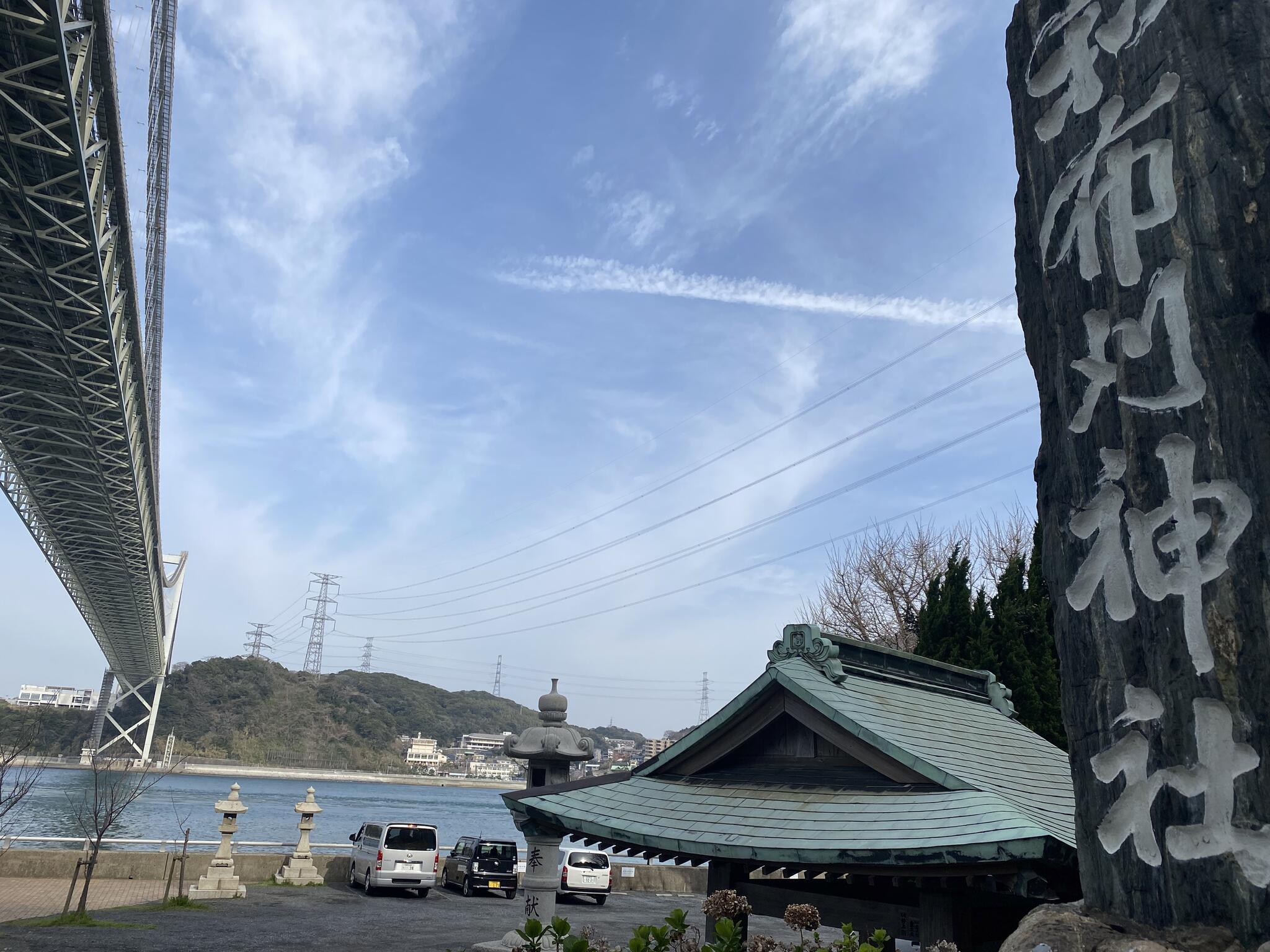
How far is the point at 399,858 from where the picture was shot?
2050 cm

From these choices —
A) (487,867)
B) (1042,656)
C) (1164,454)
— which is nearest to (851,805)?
(1164,454)

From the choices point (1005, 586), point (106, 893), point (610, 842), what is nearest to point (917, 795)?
point (610, 842)

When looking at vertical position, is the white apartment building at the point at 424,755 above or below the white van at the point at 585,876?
above

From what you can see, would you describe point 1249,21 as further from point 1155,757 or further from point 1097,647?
point 1155,757

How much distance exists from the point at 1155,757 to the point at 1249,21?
3211mm

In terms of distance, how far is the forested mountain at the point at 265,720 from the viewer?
10300 cm

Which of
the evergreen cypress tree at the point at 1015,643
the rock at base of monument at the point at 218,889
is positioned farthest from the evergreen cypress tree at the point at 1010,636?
the rock at base of monument at the point at 218,889

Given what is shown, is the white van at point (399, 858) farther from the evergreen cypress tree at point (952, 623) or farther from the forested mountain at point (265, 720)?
the forested mountain at point (265, 720)

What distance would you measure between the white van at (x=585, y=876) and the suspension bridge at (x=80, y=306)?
1939cm

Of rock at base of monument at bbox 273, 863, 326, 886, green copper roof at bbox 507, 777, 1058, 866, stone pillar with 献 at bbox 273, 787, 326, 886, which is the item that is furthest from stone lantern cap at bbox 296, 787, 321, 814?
green copper roof at bbox 507, 777, 1058, 866

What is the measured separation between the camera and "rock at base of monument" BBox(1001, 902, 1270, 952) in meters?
3.38

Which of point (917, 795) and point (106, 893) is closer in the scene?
point (917, 795)

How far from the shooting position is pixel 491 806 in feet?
366

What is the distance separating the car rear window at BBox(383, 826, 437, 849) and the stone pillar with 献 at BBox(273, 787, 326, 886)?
1.76m
